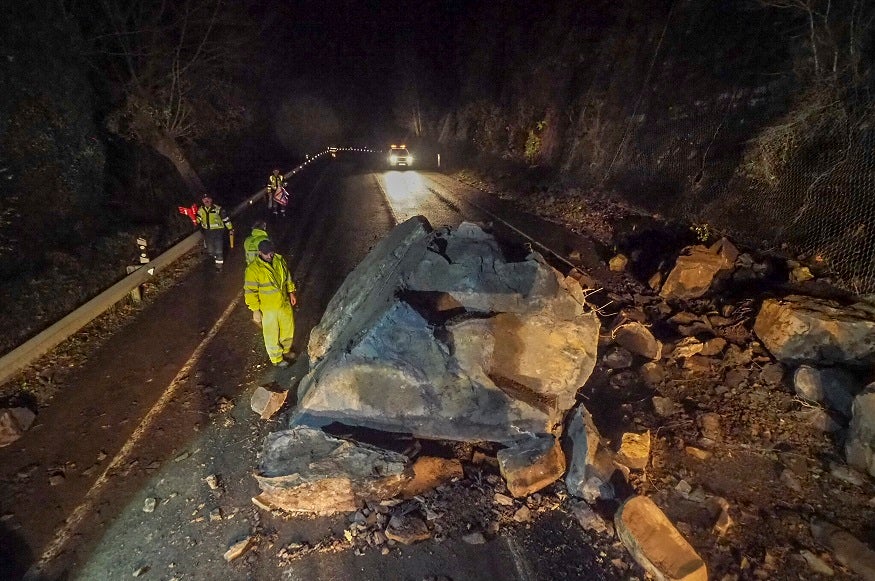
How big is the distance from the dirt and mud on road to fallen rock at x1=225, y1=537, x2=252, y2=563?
15mm

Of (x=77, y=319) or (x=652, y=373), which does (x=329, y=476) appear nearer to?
(x=652, y=373)

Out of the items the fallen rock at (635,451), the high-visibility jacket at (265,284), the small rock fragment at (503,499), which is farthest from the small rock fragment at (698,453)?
the high-visibility jacket at (265,284)

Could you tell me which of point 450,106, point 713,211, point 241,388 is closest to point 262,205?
point 241,388

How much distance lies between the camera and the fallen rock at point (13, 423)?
5105 millimetres

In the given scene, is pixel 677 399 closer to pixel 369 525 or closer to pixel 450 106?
pixel 369 525

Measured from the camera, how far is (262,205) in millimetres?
17422

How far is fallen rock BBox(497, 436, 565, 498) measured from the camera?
4.04 m

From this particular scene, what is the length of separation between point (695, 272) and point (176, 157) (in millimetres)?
16154

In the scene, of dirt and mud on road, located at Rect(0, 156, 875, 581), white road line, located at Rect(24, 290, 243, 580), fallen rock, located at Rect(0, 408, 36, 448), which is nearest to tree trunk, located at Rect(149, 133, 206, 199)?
dirt and mud on road, located at Rect(0, 156, 875, 581)

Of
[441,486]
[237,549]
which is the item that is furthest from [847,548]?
[237,549]

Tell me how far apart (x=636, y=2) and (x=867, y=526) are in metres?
17.1

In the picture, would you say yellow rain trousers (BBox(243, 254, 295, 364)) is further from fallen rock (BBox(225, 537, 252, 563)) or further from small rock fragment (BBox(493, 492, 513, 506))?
small rock fragment (BBox(493, 492, 513, 506))

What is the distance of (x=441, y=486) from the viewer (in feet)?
13.5

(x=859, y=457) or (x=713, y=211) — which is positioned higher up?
(x=713, y=211)
